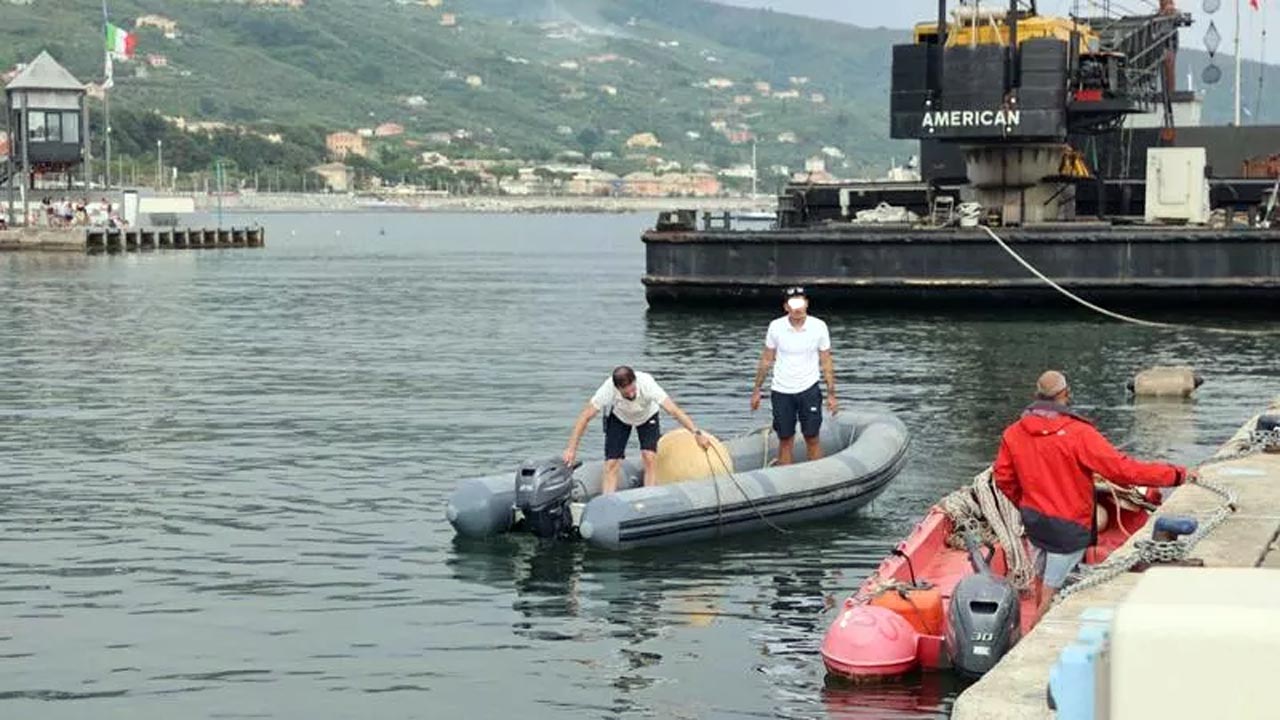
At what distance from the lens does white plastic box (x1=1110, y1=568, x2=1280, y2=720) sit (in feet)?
15.8

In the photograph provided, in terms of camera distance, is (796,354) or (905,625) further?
(796,354)

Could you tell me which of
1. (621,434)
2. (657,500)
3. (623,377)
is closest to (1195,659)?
(657,500)

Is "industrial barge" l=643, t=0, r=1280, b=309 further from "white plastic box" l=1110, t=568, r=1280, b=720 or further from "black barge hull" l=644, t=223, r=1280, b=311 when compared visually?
"white plastic box" l=1110, t=568, r=1280, b=720

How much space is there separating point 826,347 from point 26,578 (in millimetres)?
7440

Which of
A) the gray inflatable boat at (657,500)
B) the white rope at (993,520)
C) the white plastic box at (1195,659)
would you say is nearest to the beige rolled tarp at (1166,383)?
the gray inflatable boat at (657,500)

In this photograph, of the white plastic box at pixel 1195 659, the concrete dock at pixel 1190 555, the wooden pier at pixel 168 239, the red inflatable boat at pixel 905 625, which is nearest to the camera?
the white plastic box at pixel 1195 659

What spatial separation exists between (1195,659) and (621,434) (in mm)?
13191

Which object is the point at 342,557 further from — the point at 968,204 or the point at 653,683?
the point at 968,204

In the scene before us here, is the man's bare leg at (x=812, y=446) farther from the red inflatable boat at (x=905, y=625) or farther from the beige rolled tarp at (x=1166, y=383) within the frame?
the beige rolled tarp at (x=1166, y=383)

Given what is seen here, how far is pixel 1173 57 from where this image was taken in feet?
203

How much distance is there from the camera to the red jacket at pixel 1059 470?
12273 mm

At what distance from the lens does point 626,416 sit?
17766 millimetres

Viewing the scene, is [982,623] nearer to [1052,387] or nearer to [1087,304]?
[1052,387]

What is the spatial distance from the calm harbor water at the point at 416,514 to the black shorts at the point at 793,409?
1137 millimetres
